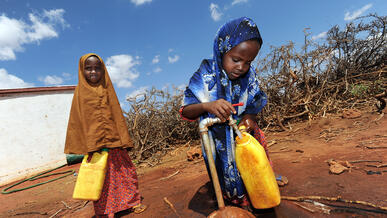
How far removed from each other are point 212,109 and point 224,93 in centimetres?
29

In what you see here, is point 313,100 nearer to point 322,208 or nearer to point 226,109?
point 322,208

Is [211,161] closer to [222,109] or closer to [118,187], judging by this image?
[222,109]

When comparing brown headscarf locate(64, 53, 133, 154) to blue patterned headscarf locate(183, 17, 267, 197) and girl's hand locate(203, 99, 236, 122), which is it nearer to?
blue patterned headscarf locate(183, 17, 267, 197)

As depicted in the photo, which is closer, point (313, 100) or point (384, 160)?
point (384, 160)

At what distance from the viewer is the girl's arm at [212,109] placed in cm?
125

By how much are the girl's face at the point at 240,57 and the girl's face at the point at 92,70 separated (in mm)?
1428

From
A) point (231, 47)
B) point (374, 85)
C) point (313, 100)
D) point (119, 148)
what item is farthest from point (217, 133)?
point (374, 85)

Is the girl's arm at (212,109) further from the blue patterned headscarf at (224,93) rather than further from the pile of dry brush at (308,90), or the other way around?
the pile of dry brush at (308,90)

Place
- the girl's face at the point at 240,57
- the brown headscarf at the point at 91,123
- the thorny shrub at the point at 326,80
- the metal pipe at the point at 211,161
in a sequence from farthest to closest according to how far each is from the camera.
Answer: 1. the thorny shrub at the point at 326,80
2. the brown headscarf at the point at 91,123
3. the girl's face at the point at 240,57
4. the metal pipe at the point at 211,161

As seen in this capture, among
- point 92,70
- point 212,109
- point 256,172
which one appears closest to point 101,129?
point 92,70

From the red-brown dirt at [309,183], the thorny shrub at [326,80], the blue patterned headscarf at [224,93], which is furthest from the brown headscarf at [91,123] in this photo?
the thorny shrub at [326,80]

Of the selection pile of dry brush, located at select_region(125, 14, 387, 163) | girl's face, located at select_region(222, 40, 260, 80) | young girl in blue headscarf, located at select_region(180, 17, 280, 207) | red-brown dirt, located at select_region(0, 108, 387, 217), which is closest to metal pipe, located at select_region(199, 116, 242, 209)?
young girl in blue headscarf, located at select_region(180, 17, 280, 207)

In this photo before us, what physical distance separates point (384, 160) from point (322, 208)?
1.21 meters

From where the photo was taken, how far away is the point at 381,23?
5.89m
